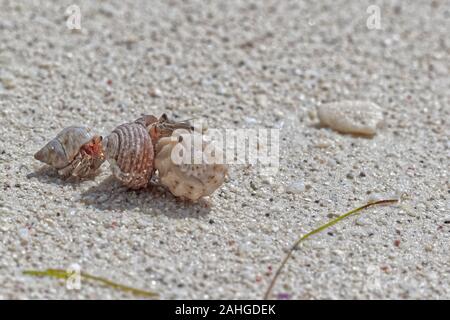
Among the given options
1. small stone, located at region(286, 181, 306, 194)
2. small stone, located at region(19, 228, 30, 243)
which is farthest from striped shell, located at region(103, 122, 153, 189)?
small stone, located at region(286, 181, 306, 194)

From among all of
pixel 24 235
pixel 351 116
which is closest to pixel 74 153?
pixel 24 235

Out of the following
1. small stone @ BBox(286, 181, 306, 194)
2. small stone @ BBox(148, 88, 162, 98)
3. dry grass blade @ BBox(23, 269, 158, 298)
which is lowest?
dry grass blade @ BBox(23, 269, 158, 298)

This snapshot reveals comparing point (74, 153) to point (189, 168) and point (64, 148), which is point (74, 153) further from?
point (189, 168)

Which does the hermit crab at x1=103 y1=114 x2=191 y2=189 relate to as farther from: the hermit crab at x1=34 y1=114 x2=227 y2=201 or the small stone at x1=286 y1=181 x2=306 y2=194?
the small stone at x1=286 y1=181 x2=306 y2=194

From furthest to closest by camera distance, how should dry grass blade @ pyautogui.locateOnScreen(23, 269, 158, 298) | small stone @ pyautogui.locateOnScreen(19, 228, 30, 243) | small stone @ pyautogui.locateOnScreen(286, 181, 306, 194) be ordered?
small stone @ pyautogui.locateOnScreen(286, 181, 306, 194), small stone @ pyautogui.locateOnScreen(19, 228, 30, 243), dry grass blade @ pyautogui.locateOnScreen(23, 269, 158, 298)

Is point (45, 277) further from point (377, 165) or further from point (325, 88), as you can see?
point (325, 88)
